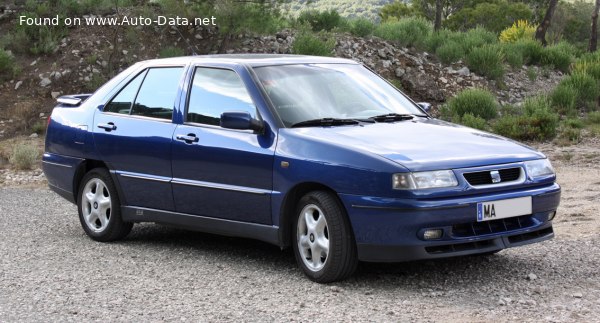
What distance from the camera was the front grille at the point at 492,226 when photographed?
6.55 metres

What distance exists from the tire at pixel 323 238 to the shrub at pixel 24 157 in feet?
30.0

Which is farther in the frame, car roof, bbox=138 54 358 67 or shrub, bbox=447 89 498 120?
shrub, bbox=447 89 498 120

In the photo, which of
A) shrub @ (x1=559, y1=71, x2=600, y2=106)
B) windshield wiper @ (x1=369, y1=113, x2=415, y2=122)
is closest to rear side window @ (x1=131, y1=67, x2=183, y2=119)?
Answer: windshield wiper @ (x1=369, y1=113, x2=415, y2=122)

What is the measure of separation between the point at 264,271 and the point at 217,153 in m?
0.92

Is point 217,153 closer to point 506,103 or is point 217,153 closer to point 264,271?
point 264,271

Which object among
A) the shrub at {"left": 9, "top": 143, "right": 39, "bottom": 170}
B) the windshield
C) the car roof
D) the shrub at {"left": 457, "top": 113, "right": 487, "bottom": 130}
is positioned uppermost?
the car roof

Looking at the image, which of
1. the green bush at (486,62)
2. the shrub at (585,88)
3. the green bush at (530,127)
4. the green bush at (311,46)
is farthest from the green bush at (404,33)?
the green bush at (530,127)

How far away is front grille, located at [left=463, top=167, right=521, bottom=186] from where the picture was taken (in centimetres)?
655

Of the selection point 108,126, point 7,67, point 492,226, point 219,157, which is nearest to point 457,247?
point 492,226

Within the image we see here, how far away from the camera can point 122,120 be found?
859 cm

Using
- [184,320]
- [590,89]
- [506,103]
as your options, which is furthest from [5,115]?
[184,320]

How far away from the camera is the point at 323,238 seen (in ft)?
22.3

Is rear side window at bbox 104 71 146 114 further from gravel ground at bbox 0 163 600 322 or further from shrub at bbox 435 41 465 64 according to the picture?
shrub at bbox 435 41 465 64

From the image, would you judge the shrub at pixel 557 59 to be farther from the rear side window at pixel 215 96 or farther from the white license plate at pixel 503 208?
the white license plate at pixel 503 208
